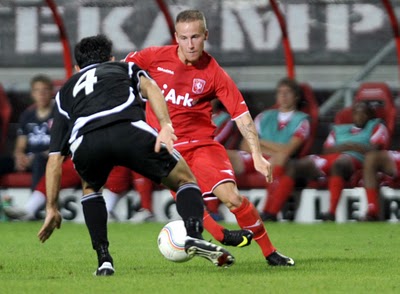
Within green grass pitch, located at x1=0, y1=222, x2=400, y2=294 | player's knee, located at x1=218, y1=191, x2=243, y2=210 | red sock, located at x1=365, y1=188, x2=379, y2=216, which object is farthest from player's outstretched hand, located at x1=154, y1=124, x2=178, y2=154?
red sock, located at x1=365, y1=188, x2=379, y2=216

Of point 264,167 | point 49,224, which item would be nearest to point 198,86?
point 264,167

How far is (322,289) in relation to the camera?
6320 mm

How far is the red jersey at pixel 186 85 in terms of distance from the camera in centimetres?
797

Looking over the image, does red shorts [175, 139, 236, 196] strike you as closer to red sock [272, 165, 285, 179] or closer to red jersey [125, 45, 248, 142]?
red jersey [125, 45, 248, 142]

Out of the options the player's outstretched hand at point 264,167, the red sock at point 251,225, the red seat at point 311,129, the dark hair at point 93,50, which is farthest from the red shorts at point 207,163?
the red seat at point 311,129

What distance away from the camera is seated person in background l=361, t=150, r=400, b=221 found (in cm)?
1230

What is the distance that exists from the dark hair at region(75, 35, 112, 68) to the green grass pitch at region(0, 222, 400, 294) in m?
1.29

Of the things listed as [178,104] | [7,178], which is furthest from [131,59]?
[7,178]

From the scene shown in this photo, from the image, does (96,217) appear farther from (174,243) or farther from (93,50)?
(93,50)

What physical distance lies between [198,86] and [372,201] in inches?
191

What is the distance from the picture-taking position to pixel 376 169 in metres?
12.3

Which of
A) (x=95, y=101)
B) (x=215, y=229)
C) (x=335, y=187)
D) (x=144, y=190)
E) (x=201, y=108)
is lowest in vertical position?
(x=144, y=190)

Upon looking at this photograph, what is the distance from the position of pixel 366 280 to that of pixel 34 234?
5.21m

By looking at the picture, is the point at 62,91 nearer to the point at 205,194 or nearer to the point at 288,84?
the point at 205,194
